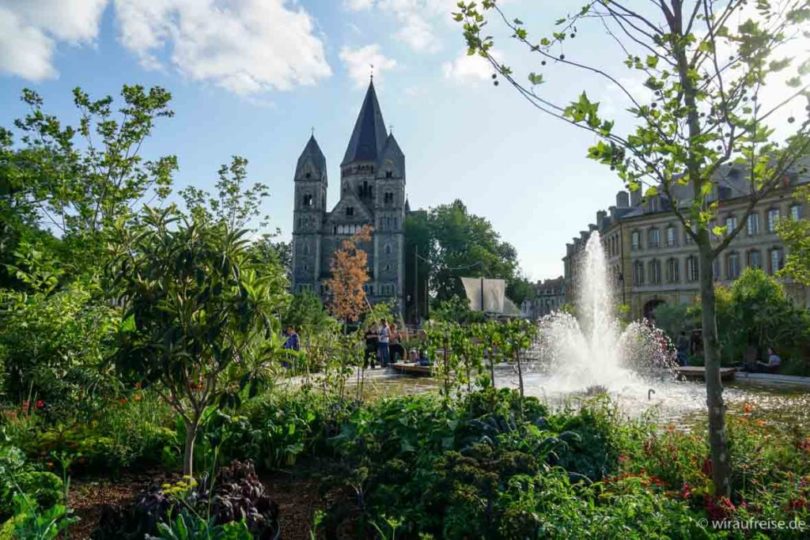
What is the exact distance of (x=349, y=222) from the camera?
78.2m

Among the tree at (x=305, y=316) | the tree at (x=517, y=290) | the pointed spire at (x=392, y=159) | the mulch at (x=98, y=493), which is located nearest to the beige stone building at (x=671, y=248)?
the tree at (x=517, y=290)

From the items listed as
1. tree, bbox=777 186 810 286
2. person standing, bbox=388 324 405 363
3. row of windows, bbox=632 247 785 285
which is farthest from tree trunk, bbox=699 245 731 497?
row of windows, bbox=632 247 785 285

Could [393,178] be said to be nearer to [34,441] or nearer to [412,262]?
[412,262]

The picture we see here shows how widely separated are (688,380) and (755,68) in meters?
13.2

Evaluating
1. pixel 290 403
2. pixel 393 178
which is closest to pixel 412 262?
pixel 393 178

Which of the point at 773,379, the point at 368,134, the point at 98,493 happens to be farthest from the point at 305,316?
the point at 368,134

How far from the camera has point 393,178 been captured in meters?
77.1

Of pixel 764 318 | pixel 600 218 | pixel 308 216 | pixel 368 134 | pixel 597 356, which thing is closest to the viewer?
pixel 597 356

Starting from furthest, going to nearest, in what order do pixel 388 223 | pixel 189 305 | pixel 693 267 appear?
1. pixel 388 223
2. pixel 693 267
3. pixel 189 305

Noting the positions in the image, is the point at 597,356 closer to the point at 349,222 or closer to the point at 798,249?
the point at 798,249

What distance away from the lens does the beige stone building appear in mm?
40375

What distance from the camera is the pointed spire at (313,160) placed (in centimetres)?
7929

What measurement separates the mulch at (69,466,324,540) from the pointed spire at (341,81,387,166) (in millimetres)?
81265

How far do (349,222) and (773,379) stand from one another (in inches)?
2618
